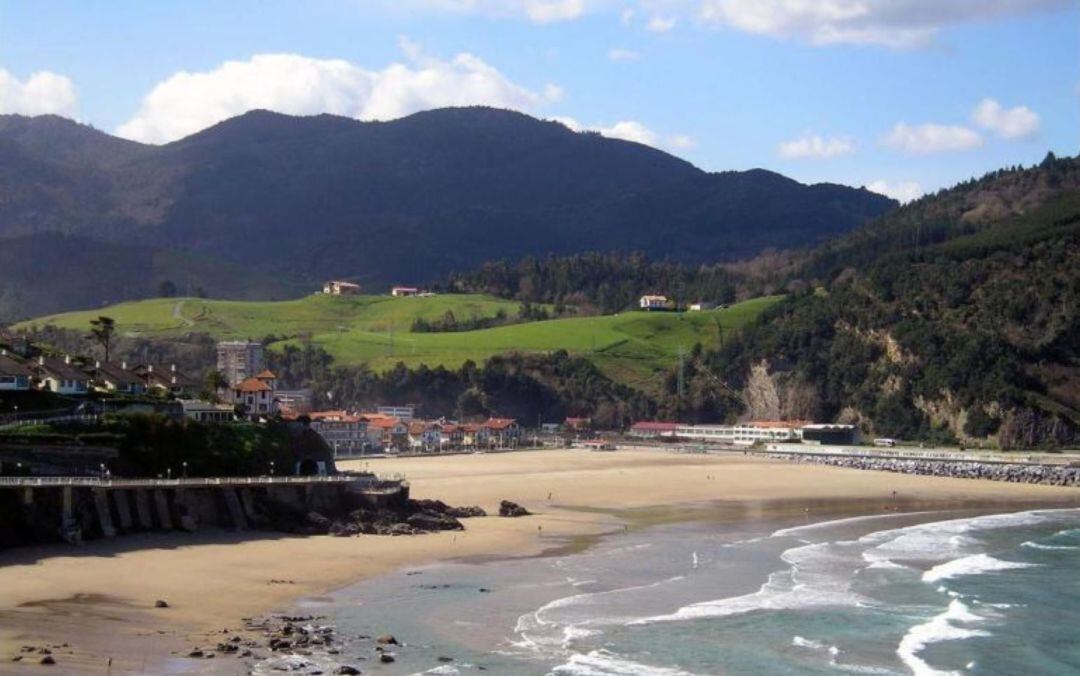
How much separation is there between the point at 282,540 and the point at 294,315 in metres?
129

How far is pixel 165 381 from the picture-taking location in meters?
67.9

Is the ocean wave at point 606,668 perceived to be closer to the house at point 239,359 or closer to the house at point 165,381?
the house at point 165,381

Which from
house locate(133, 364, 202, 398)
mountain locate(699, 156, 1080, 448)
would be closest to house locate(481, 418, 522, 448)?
mountain locate(699, 156, 1080, 448)

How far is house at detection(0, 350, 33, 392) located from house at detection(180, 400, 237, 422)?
285 inches

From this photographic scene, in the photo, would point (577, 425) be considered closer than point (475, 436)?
No

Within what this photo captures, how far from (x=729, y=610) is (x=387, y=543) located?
49.7 feet

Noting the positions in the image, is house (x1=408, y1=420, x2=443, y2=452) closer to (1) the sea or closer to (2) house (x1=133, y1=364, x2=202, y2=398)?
(2) house (x1=133, y1=364, x2=202, y2=398)

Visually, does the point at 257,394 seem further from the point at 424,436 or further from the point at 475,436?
the point at 475,436

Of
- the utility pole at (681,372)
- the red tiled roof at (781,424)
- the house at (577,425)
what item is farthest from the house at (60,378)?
the utility pole at (681,372)

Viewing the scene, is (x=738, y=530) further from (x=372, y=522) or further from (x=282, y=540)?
(x=282, y=540)

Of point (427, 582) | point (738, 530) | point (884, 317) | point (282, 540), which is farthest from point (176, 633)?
point (884, 317)

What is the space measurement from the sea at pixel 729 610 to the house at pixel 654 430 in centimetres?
7110

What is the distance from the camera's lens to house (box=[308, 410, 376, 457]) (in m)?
96.2

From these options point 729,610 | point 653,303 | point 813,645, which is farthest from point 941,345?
point 813,645
